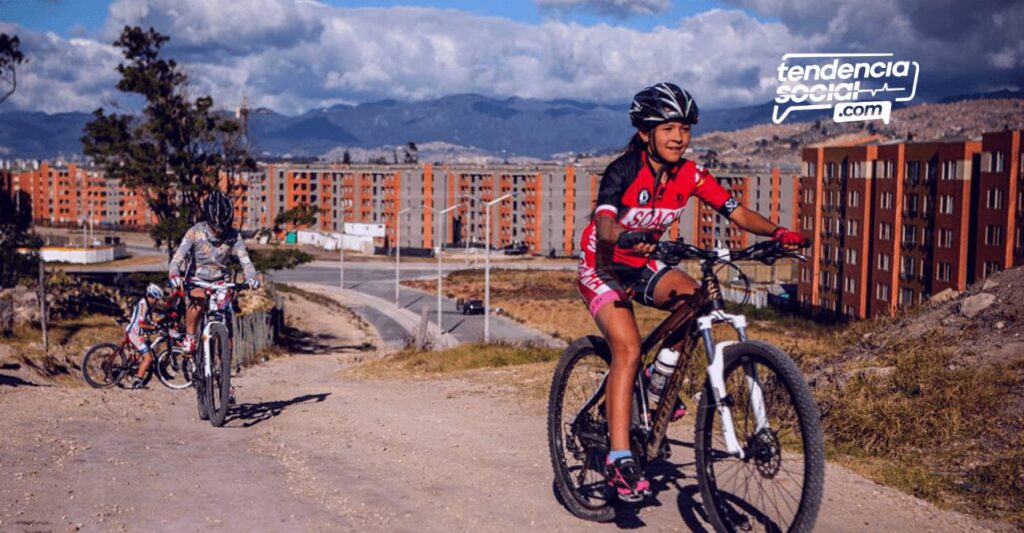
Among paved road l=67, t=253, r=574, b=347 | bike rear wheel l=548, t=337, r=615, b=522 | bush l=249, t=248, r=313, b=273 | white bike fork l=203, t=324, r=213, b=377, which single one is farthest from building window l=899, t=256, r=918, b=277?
bike rear wheel l=548, t=337, r=615, b=522

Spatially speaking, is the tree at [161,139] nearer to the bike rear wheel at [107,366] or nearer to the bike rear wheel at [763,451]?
the bike rear wheel at [107,366]

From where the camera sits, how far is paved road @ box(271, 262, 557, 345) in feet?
174

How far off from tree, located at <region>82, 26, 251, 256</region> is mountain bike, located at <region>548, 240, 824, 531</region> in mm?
36802

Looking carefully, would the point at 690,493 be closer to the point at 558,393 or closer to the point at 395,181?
the point at 558,393

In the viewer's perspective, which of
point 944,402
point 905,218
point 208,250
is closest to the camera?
point 944,402

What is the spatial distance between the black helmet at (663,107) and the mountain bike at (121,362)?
920 centimetres

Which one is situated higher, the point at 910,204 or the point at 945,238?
the point at 910,204

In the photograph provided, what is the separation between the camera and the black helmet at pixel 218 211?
1031 centimetres

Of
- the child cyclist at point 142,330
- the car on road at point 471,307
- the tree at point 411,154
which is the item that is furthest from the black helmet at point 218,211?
the tree at point 411,154

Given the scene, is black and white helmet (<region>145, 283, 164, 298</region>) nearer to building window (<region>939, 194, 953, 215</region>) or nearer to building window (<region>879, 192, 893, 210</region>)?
building window (<region>939, 194, 953, 215</region>)

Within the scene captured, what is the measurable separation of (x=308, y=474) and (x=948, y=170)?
54.9 metres

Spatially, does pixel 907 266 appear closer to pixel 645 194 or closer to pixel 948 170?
pixel 948 170

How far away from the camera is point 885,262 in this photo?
60438 millimetres

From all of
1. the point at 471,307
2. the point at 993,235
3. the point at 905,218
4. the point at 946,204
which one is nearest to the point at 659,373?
the point at 993,235
